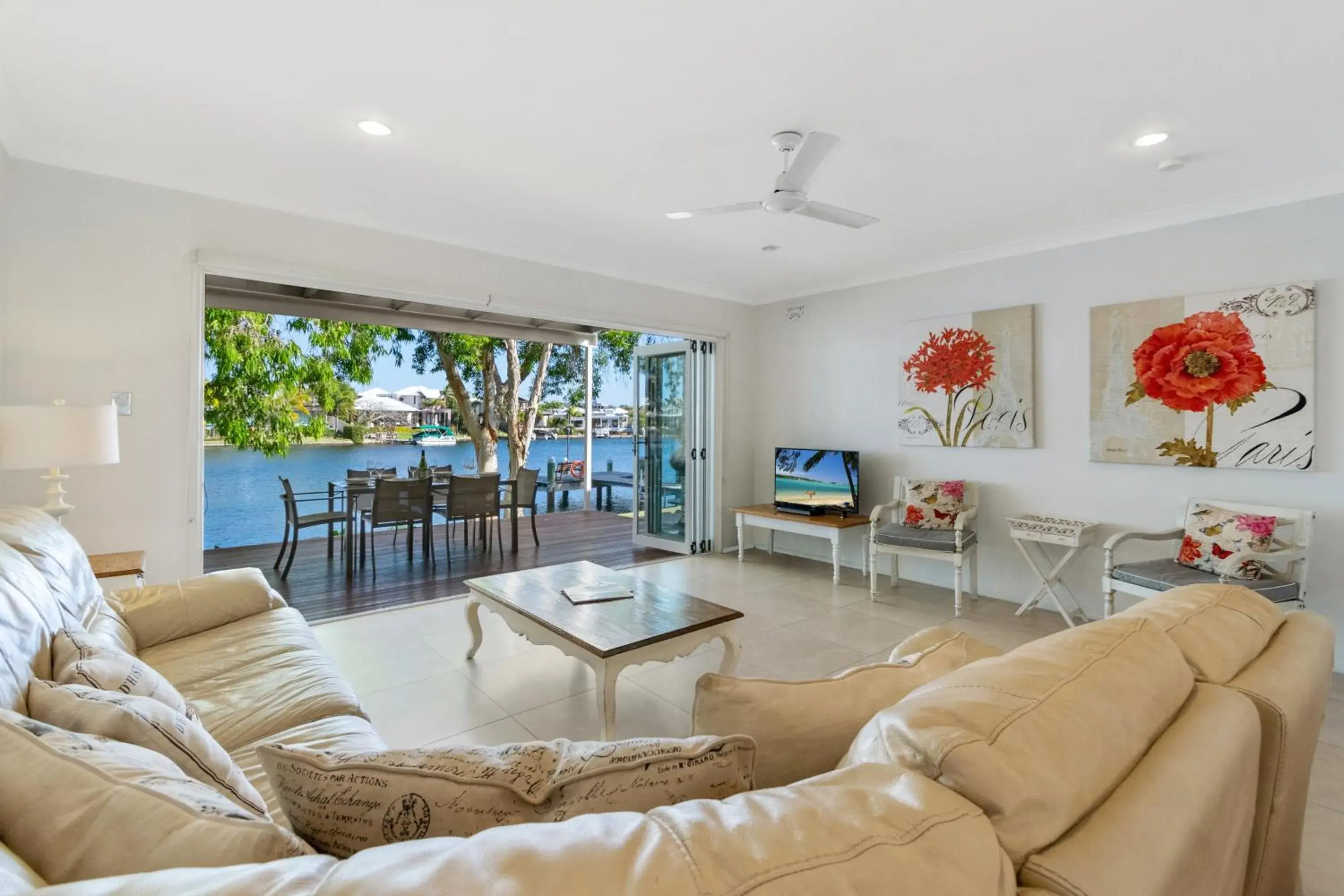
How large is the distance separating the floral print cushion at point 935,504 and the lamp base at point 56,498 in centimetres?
483

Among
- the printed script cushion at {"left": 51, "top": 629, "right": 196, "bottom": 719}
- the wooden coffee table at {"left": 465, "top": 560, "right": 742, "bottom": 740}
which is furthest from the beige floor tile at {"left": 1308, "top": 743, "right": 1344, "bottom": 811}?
the printed script cushion at {"left": 51, "top": 629, "right": 196, "bottom": 719}

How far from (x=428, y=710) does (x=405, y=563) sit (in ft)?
10.7

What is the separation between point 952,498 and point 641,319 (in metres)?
2.82

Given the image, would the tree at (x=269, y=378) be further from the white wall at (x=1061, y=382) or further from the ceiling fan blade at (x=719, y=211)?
the ceiling fan blade at (x=719, y=211)

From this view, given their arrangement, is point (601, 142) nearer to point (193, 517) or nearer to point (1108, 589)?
point (193, 517)

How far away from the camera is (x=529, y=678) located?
308cm

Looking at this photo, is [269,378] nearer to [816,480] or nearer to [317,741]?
[816,480]

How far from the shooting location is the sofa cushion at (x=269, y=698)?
167 cm

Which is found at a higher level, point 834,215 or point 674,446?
point 834,215

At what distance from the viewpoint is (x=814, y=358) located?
223 inches

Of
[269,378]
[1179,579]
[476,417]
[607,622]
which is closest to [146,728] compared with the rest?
[607,622]

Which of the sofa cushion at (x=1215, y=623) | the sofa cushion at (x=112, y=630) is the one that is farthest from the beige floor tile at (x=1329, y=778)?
the sofa cushion at (x=112, y=630)

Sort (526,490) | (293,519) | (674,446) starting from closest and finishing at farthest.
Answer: (293,519), (674,446), (526,490)

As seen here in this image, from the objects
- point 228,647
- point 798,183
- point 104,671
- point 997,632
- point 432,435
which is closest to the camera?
point 104,671
